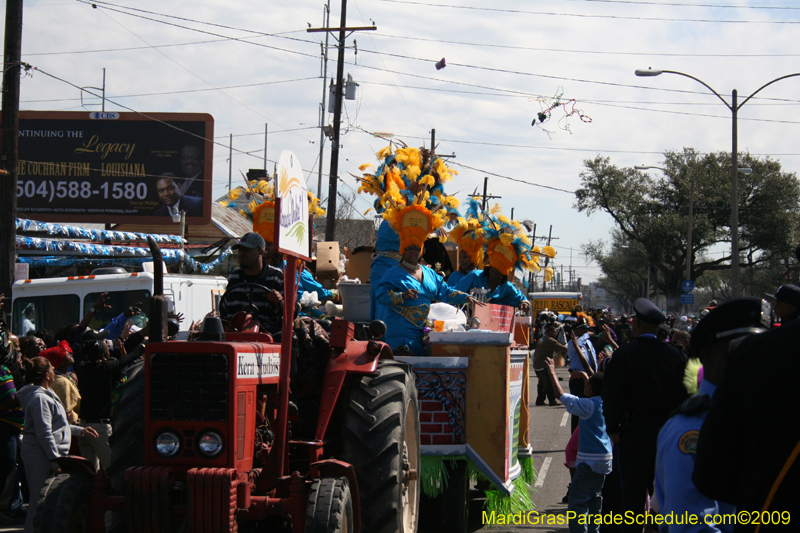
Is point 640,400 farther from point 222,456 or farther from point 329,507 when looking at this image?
point 222,456

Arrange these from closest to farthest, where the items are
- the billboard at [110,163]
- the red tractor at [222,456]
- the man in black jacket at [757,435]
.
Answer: the man in black jacket at [757,435], the red tractor at [222,456], the billboard at [110,163]

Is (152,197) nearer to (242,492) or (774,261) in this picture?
(242,492)

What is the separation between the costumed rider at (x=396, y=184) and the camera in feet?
27.1

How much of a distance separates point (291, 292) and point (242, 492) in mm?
1031

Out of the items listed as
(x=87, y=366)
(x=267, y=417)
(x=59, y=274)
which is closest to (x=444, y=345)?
(x=267, y=417)

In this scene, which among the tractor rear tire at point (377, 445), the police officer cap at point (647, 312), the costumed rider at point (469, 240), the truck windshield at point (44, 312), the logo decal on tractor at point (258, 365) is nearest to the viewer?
the logo decal on tractor at point (258, 365)

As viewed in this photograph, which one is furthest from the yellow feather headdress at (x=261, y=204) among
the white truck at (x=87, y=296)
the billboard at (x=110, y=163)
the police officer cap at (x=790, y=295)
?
the billboard at (x=110, y=163)

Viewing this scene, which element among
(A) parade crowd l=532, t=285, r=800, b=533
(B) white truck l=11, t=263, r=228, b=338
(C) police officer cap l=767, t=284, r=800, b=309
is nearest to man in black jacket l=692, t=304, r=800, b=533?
(A) parade crowd l=532, t=285, r=800, b=533

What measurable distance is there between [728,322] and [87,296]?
11.6 meters

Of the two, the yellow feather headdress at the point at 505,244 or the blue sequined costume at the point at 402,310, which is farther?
the yellow feather headdress at the point at 505,244

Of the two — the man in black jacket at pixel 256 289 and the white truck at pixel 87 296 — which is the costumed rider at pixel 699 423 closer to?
the man in black jacket at pixel 256 289

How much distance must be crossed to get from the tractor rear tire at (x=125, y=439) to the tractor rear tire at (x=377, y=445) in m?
1.15

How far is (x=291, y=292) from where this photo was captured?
4102 millimetres

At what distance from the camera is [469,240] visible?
339 inches
